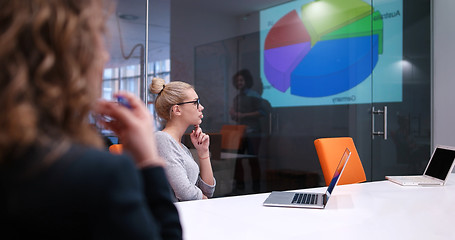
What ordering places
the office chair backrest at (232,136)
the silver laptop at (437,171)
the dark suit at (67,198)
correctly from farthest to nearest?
the office chair backrest at (232,136), the silver laptop at (437,171), the dark suit at (67,198)

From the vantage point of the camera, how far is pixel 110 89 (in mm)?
3273

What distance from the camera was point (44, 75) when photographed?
60 cm

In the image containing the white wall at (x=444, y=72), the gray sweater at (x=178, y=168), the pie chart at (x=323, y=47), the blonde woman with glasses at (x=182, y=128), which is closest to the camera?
the gray sweater at (x=178, y=168)

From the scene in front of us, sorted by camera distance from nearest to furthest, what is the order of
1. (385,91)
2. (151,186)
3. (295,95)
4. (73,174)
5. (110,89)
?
(73,174)
(151,186)
(110,89)
(295,95)
(385,91)

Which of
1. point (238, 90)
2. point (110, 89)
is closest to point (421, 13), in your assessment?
point (238, 90)

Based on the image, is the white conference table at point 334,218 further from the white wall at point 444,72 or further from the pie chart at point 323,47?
the white wall at point 444,72

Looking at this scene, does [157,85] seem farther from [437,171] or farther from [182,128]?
[437,171]

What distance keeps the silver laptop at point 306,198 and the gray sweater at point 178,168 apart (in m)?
0.50

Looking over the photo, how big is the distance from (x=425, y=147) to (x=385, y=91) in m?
0.97

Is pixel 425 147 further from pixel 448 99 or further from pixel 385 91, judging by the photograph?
pixel 385 91

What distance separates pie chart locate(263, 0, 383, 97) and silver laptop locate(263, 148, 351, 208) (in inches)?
89.5

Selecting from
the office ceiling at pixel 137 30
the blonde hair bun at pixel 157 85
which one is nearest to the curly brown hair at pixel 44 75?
the blonde hair bun at pixel 157 85

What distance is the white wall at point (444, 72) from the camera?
187 inches

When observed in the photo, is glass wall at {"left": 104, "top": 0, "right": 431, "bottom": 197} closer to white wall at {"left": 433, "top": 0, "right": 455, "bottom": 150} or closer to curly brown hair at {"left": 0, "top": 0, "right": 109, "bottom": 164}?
white wall at {"left": 433, "top": 0, "right": 455, "bottom": 150}
